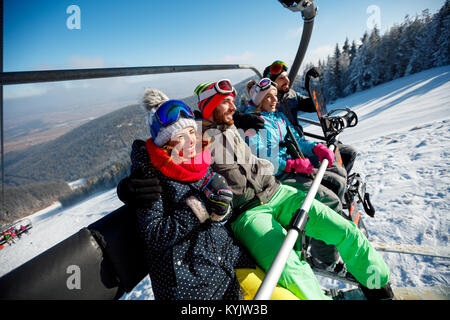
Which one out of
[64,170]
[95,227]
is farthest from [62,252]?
[64,170]

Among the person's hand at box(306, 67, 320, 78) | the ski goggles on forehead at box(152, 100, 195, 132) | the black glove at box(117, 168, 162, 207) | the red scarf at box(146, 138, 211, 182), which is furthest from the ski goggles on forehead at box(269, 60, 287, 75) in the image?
the black glove at box(117, 168, 162, 207)

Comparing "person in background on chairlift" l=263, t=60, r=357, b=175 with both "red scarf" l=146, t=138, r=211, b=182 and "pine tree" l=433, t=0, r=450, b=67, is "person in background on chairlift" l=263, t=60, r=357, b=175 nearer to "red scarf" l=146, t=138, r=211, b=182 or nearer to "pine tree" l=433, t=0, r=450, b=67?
"red scarf" l=146, t=138, r=211, b=182

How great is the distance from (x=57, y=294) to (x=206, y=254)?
0.85 metres

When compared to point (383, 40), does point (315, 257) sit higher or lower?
lower

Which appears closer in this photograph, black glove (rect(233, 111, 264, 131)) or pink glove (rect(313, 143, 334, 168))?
pink glove (rect(313, 143, 334, 168))

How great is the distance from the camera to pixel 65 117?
18750 cm

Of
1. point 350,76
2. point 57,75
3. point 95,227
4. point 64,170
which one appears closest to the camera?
point 57,75

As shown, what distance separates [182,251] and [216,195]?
1.50 ft

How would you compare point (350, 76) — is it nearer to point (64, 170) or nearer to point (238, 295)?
point (238, 295)

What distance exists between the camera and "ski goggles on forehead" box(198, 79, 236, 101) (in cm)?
216

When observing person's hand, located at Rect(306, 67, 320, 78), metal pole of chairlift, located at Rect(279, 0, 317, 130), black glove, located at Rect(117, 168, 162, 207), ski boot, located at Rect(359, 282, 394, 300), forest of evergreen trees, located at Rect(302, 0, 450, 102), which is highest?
forest of evergreen trees, located at Rect(302, 0, 450, 102)

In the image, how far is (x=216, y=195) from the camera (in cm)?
152

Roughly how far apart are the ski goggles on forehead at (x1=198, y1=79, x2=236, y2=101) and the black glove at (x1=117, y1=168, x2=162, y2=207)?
123 cm

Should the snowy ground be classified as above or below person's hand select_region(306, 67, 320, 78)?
below
